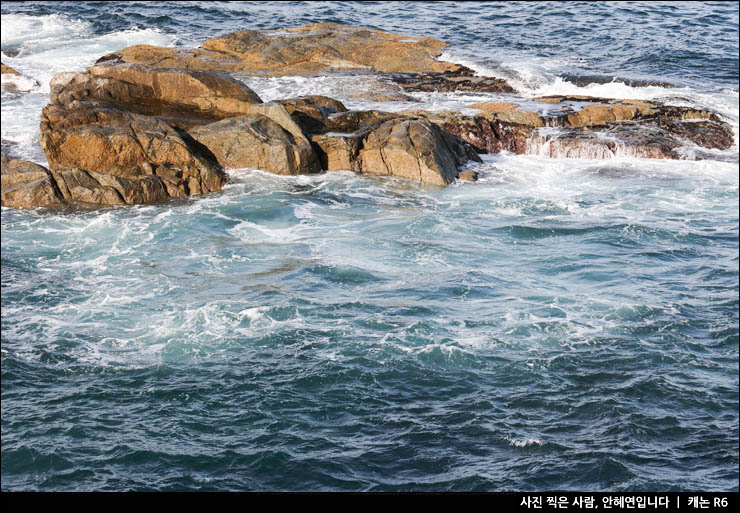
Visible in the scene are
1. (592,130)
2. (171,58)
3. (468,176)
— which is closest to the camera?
(468,176)

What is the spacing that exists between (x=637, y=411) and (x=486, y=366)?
9.39 feet

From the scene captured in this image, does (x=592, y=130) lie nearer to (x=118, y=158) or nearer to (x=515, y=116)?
(x=515, y=116)

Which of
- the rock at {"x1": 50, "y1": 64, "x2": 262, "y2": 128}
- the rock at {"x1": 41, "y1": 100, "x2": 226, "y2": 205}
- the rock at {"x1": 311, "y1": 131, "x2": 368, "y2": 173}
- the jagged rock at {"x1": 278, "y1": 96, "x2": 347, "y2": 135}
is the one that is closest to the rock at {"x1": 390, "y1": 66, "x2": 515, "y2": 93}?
the jagged rock at {"x1": 278, "y1": 96, "x2": 347, "y2": 135}

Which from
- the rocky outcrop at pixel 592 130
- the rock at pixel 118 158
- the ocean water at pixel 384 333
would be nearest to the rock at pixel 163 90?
the rock at pixel 118 158

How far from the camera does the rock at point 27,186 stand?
2284 cm

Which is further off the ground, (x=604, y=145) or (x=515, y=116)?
(x=515, y=116)

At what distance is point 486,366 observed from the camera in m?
15.1

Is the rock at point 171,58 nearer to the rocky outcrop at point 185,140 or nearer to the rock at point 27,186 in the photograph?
the rocky outcrop at point 185,140

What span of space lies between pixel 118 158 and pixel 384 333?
11724 mm

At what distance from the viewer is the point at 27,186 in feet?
75.5

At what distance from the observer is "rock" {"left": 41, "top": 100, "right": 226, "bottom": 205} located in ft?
76.1

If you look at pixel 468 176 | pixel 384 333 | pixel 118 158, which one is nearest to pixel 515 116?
pixel 468 176

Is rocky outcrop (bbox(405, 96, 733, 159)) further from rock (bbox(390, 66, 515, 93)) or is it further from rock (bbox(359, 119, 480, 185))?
rock (bbox(390, 66, 515, 93))

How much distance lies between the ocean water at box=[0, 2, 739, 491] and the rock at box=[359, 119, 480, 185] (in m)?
0.66
